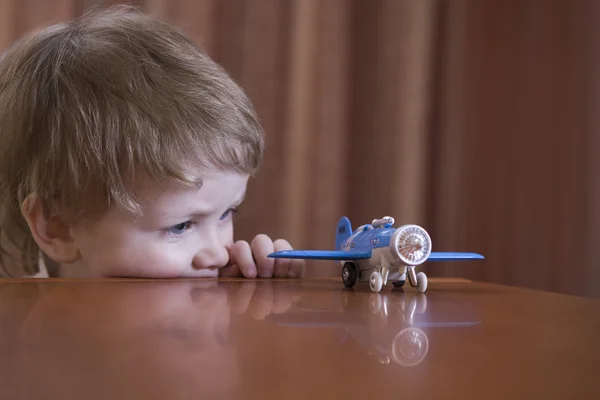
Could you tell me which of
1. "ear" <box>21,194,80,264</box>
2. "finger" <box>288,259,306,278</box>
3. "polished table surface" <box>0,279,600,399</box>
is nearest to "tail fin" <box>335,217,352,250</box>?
"finger" <box>288,259,306,278</box>

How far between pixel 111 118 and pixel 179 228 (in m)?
0.19

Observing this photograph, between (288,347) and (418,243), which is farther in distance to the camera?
(418,243)

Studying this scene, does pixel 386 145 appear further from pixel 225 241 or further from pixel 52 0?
pixel 52 0

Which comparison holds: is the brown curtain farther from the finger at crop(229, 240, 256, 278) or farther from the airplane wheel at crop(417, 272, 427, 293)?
the airplane wheel at crop(417, 272, 427, 293)

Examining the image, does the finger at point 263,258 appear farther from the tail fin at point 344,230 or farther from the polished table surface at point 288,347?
the polished table surface at point 288,347

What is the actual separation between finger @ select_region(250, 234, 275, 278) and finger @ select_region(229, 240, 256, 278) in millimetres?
14

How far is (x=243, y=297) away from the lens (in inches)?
23.2

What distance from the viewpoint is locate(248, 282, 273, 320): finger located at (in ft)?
1.52

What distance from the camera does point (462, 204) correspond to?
152 cm

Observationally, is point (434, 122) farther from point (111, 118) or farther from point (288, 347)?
point (288, 347)

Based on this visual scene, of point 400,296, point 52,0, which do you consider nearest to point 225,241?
point 400,296

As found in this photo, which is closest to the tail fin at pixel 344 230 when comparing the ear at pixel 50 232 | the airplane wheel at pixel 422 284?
the airplane wheel at pixel 422 284

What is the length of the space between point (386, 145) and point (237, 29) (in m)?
0.45

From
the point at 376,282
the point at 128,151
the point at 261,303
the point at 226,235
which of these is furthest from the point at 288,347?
the point at 226,235
